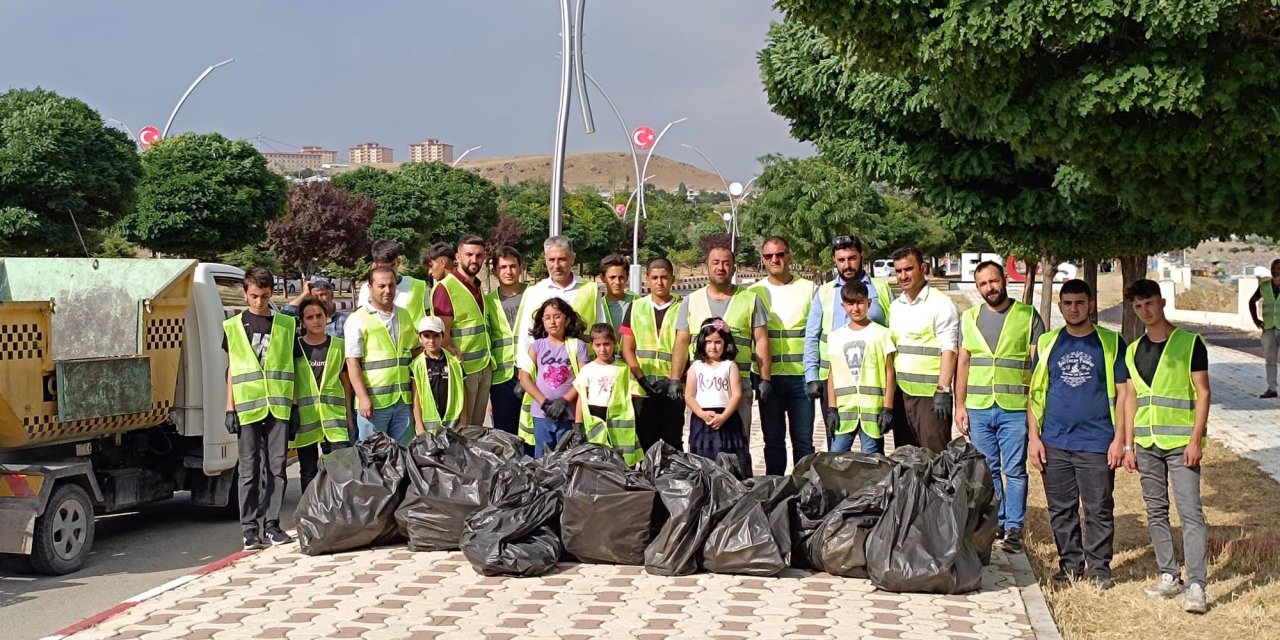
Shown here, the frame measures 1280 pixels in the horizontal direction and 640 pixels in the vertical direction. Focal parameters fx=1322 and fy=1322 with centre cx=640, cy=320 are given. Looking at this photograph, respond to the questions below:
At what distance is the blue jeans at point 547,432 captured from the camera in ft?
28.1

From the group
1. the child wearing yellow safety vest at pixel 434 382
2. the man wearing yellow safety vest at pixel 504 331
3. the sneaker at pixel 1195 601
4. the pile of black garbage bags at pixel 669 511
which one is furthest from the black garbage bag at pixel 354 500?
the sneaker at pixel 1195 601

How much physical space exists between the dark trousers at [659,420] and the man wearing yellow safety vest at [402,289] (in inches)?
66.5

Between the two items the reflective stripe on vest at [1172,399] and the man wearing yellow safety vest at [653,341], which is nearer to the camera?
the reflective stripe on vest at [1172,399]

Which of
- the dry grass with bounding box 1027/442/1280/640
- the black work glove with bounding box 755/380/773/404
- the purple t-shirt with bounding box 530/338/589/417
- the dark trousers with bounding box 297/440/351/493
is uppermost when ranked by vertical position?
the purple t-shirt with bounding box 530/338/589/417

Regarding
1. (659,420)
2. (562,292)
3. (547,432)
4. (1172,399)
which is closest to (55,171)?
(562,292)

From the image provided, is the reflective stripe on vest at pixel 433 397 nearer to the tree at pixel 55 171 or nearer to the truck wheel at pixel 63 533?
the truck wheel at pixel 63 533

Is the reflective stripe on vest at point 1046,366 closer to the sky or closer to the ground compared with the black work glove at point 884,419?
closer to the sky

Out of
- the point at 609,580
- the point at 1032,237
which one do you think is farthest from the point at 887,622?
the point at 1032,237

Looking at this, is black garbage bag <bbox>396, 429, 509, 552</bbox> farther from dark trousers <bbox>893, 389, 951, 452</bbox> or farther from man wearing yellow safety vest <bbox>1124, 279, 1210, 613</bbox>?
man wearing yellow safety vest <bbox>1124, 279, 1210, 613</bbox>

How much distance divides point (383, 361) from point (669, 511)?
2359mm

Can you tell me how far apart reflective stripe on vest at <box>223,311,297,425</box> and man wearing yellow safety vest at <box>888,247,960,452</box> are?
383 centimetres

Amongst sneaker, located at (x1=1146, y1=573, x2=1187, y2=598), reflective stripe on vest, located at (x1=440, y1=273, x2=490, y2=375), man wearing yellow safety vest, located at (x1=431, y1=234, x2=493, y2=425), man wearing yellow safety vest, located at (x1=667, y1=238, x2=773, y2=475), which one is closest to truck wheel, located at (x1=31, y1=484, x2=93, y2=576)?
man wearing yellow safety vest, located at (x1=431, y1=234, x2=493, y2=425)

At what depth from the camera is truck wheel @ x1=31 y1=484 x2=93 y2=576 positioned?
789cm

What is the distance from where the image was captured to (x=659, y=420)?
8.85m
